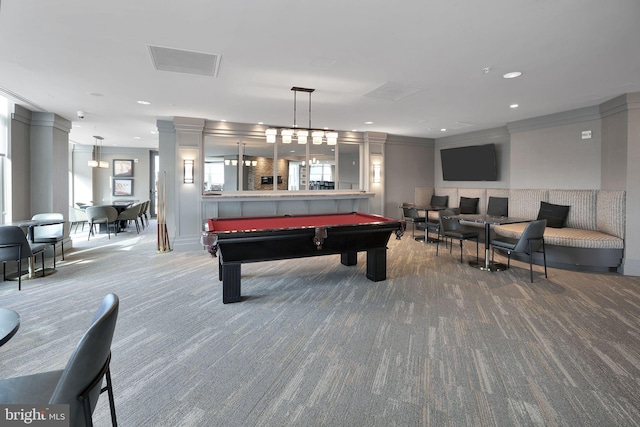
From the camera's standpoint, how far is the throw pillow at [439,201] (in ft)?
31.3

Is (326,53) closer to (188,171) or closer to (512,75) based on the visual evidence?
(512,75)

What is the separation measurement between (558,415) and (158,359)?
2.88 metres

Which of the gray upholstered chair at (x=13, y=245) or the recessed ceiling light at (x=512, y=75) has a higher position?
the recessed ceiling light at (x=512, y=75)

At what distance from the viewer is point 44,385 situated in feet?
5.01

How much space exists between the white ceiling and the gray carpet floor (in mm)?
2850

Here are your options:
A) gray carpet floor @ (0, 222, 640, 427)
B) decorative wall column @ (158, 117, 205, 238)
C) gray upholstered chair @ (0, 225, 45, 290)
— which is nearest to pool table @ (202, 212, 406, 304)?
gray carpet floor @ (0, 222, 640, 427)

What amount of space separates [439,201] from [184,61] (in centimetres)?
790

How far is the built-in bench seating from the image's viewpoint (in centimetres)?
530

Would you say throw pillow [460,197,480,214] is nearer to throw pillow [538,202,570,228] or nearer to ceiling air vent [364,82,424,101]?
throw pillow [538,202,570,228]

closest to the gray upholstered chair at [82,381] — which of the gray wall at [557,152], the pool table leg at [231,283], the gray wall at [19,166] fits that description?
the pool table leg at [231,283]

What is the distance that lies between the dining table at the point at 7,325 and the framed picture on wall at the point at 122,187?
1254 centimetres

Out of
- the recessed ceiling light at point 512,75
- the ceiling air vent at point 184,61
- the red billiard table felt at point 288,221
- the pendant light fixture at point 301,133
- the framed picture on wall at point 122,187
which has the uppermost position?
the recessed ceiling light at point 512,75

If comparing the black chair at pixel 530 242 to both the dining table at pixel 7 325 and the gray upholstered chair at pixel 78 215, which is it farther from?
the gray upholstered chair at pixel 78 215

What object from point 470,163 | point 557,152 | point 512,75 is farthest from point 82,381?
point 470,163
